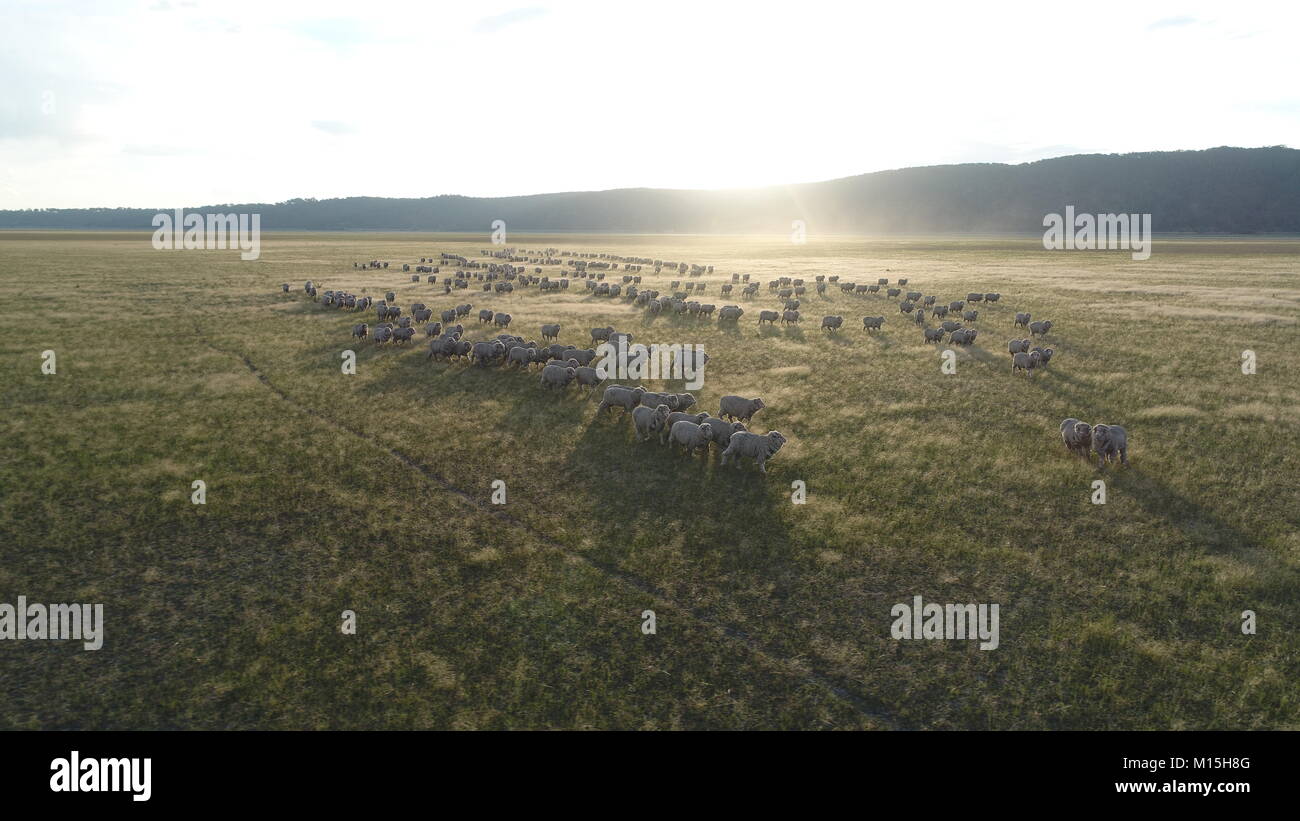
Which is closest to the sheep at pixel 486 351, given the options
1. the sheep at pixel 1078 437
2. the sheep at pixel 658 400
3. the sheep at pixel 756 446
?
the sheep at pixel 658 400

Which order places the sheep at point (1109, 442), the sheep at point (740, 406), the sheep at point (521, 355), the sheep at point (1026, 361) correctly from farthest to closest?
the sheep at point (521, 355) < the sheep at point (1026, 361) < the sheep at point (740, 406) < the sheep at point (1109, 442)

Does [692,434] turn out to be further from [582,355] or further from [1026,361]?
[1026,361]

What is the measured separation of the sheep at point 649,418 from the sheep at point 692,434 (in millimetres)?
737

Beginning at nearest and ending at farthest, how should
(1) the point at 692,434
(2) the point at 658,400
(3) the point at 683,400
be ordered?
(1) the point at 692,434, (2) the point at 658,400, (3) the point at 683,400

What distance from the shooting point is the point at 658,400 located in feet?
64.3

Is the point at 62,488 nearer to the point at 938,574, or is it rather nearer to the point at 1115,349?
the point at 938,574

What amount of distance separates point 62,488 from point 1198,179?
236444 millimetres

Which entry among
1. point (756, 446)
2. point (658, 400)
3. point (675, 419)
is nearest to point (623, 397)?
point (658, 400)

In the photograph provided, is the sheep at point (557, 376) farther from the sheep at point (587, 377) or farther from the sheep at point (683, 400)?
the sheep at point (683, 400)

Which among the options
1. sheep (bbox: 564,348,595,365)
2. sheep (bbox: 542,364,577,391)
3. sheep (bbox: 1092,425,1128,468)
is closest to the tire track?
sheep (bbox: 542,364,577,391)

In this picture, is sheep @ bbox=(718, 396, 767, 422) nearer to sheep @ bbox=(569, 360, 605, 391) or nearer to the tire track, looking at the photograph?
sheep @ bbox=(569, 360, 605, 391)

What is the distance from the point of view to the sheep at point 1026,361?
24391mm

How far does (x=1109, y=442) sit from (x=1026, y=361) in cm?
937

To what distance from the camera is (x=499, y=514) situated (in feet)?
46.8
